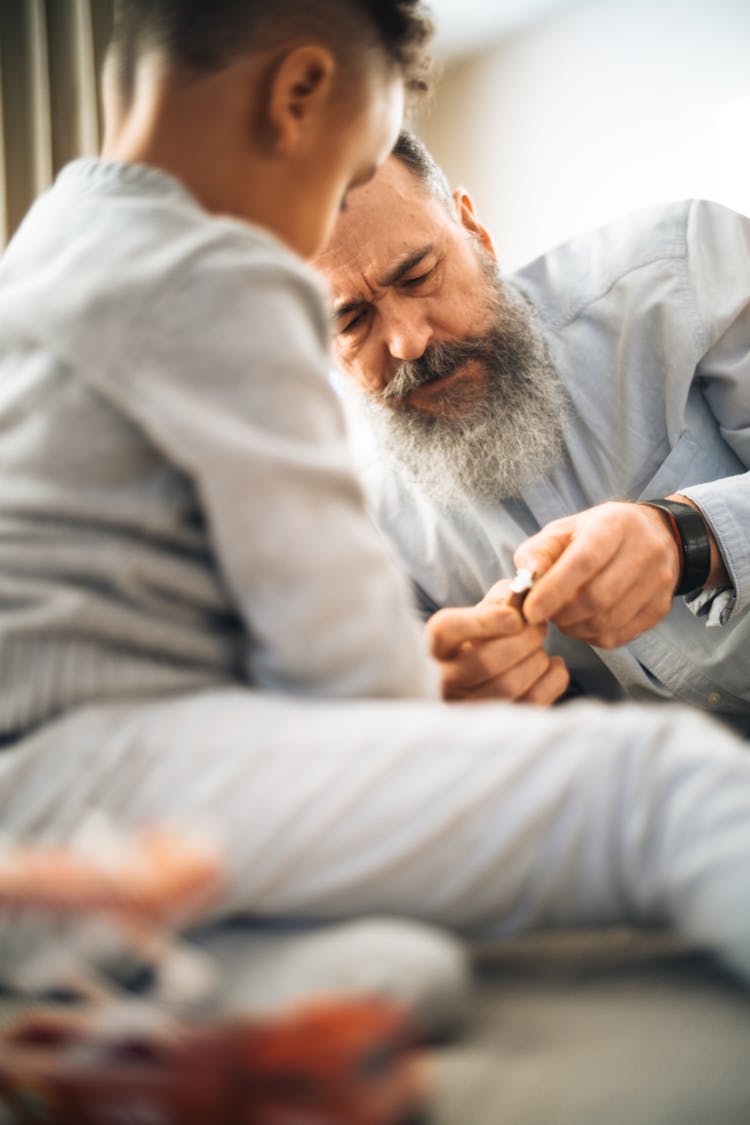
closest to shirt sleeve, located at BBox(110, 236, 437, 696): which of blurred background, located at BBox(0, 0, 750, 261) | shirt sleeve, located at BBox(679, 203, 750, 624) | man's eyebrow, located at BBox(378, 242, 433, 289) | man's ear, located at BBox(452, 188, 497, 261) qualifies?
man's eyebrow, located at BBox(378, 242, 433, 289)

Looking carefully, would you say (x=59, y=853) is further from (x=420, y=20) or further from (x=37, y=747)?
(x=420, y=20)

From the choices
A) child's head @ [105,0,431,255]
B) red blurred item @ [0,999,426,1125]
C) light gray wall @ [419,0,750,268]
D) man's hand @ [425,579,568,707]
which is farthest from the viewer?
light gray wall @ [419,0,750,268]

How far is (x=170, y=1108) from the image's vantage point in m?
0.26

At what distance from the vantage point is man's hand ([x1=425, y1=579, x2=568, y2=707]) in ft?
2.80

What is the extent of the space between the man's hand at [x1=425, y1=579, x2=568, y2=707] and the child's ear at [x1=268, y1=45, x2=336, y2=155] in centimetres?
45

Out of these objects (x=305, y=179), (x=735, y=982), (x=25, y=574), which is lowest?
(x=735, y=982)

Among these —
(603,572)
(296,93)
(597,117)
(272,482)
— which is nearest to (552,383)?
(603,572)

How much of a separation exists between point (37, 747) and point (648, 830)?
0.93 ft

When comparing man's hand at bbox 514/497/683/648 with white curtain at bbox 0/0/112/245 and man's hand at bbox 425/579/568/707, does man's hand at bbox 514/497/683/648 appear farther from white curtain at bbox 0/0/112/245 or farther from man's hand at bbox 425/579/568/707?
white curtain at bbox 0/0/112/245

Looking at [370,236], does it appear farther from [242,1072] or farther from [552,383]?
[242,1072]

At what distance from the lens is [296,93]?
0.59 metres

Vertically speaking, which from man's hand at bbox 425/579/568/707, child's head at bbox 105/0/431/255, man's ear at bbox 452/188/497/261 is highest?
child's head at bbox 105/0/431/255

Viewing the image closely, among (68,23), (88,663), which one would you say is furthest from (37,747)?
(68,23)

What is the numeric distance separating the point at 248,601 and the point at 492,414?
2.94 feet
